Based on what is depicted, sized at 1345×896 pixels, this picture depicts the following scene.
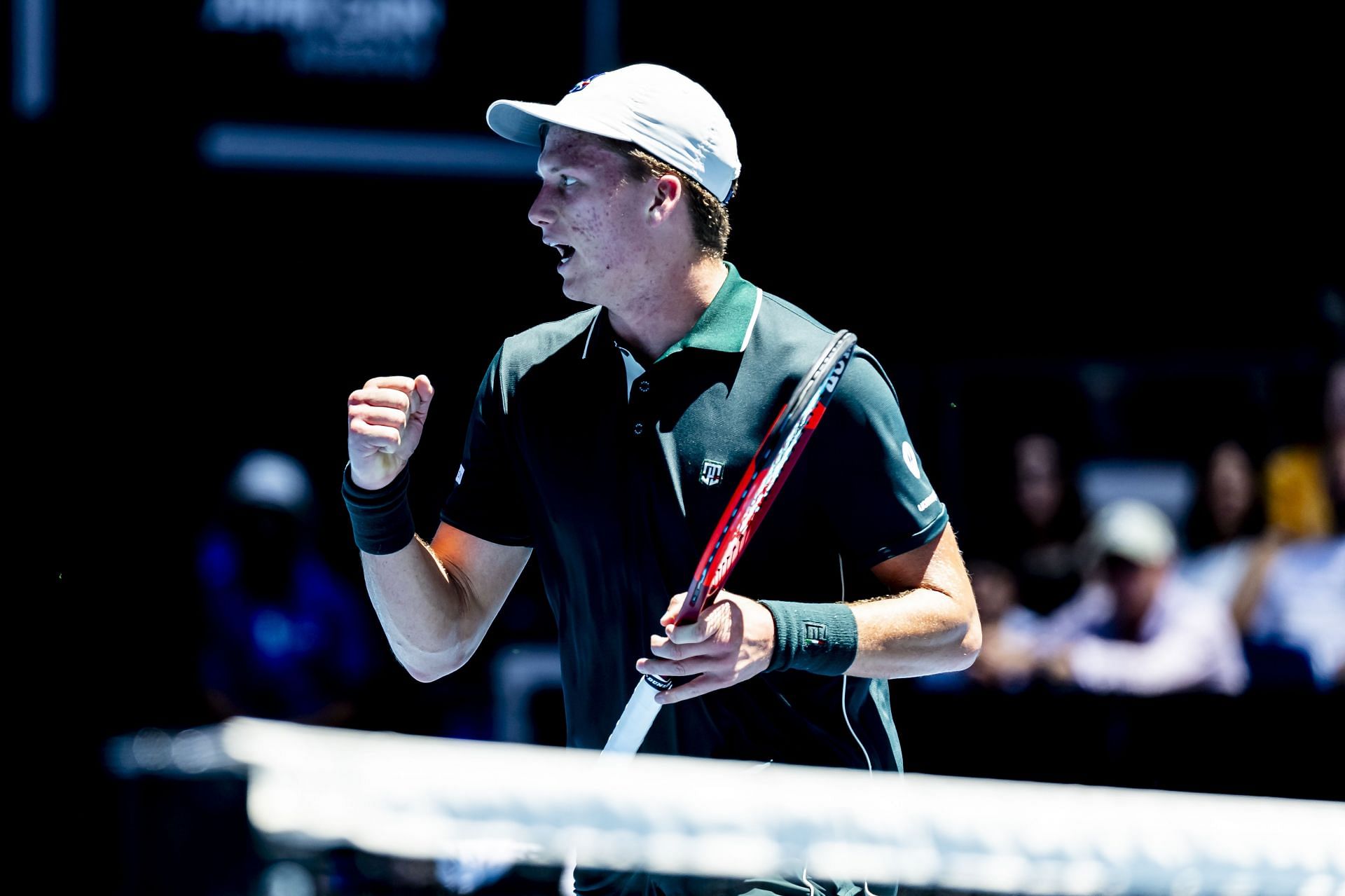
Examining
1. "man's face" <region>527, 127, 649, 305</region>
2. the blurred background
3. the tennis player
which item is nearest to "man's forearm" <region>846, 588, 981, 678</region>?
the tennis player

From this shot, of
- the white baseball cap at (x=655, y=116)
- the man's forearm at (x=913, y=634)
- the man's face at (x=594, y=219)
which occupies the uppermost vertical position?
the white baseball cap at (x=655, y=116)

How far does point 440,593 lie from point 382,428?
0.36m

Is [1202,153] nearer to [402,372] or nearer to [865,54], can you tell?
[865,54]

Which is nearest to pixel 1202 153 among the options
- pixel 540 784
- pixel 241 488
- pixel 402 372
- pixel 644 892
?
pixel 402 372

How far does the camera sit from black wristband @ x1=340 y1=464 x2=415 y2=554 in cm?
306

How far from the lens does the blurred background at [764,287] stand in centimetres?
649

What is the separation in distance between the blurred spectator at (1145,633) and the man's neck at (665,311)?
12.2 ft

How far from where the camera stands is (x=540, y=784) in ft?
6.51

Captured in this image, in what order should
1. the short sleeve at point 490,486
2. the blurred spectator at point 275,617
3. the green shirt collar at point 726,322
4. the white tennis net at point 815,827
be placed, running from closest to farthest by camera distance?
the white tennis net at point 815,827
the green shirt collar at point 726,322
the short sleeve at point 490,486
the blurred spectator at point 275,617

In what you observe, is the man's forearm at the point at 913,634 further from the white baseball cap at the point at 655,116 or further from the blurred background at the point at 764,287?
the blurred background at the point at 764,287

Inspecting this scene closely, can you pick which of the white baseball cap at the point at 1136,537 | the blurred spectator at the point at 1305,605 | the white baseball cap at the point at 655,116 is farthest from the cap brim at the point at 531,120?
the blurred spectator at the point at 1305,605

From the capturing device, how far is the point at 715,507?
116 inches

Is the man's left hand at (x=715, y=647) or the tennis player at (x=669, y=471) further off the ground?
the tennis player at (x=669, y=471)

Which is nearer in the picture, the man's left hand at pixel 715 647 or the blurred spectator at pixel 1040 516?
the man's left hand at pixel 715 647
